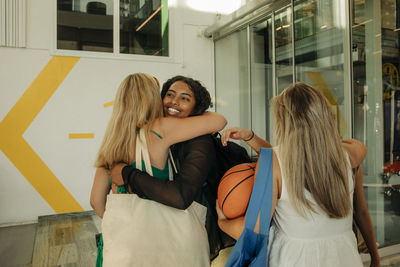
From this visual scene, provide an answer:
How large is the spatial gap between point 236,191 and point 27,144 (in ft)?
16.2

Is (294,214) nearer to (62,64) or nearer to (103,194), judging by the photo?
(103,194)

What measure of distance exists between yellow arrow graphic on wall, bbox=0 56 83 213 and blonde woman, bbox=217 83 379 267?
4.84 m

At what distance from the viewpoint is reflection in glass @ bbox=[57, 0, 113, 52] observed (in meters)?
5.50

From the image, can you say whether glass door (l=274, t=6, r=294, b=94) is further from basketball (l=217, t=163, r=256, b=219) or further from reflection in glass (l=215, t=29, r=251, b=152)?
basketball (l=217, t=163, r=256, b=219)

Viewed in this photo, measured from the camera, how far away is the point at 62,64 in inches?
213

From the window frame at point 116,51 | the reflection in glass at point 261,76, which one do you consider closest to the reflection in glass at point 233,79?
the reflection in glass at point 261,76

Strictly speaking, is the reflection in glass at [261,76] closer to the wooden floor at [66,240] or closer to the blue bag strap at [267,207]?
the wooden floor at [66,240]

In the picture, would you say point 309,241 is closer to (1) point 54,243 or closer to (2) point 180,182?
(2) point 180,182

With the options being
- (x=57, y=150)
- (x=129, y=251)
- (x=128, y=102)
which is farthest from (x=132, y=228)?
(x=57, y=150)

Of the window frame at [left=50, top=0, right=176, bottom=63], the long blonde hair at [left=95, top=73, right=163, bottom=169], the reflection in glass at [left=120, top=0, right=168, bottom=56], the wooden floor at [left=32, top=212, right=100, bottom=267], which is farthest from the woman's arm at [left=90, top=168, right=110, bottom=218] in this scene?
the reflection in glass at [left=120, top=0, right=168, bottom=56]

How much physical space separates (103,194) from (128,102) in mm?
475

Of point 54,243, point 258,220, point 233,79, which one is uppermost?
point 233,79

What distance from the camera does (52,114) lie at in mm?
5324

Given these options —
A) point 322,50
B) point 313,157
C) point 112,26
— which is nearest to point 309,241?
point 313,157
